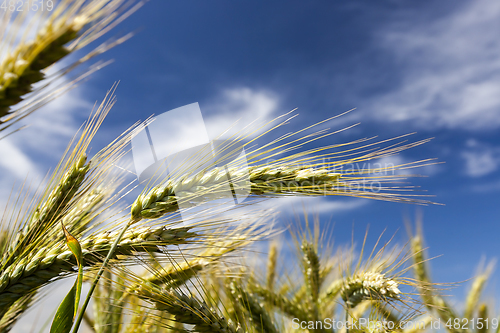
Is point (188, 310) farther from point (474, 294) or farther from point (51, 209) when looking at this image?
point (474, 294)

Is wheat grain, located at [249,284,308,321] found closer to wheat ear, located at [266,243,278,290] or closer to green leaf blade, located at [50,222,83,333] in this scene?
wheat ear, located at [266,243,278,290]

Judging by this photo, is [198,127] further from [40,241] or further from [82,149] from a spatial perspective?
[40,241]

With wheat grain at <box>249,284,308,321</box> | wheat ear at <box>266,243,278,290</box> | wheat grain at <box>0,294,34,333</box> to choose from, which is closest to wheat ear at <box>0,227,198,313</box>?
wheat grain at <box>0,294,34,333</box>

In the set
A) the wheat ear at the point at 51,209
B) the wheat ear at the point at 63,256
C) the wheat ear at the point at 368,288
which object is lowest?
the wheat ear at the point at 368,288

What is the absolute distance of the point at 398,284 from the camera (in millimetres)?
1718

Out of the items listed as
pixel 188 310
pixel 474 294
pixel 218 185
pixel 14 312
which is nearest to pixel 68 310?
pixel 188 310

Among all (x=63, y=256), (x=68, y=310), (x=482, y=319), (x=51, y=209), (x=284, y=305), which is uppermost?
(x=51, y=209)

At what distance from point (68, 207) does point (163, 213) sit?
0.49m

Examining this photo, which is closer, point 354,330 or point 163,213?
point 163,213

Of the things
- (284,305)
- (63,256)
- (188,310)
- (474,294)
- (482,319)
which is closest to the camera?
(63,256)

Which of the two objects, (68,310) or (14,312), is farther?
(14,312)

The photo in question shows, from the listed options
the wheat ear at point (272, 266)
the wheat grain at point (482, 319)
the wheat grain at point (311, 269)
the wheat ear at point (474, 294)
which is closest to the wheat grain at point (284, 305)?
the wheat grain at point (311, 269)

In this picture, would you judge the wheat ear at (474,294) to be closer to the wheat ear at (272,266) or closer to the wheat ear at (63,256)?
the wheat ear at (272,266)

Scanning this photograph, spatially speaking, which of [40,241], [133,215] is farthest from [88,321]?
[133,215]
